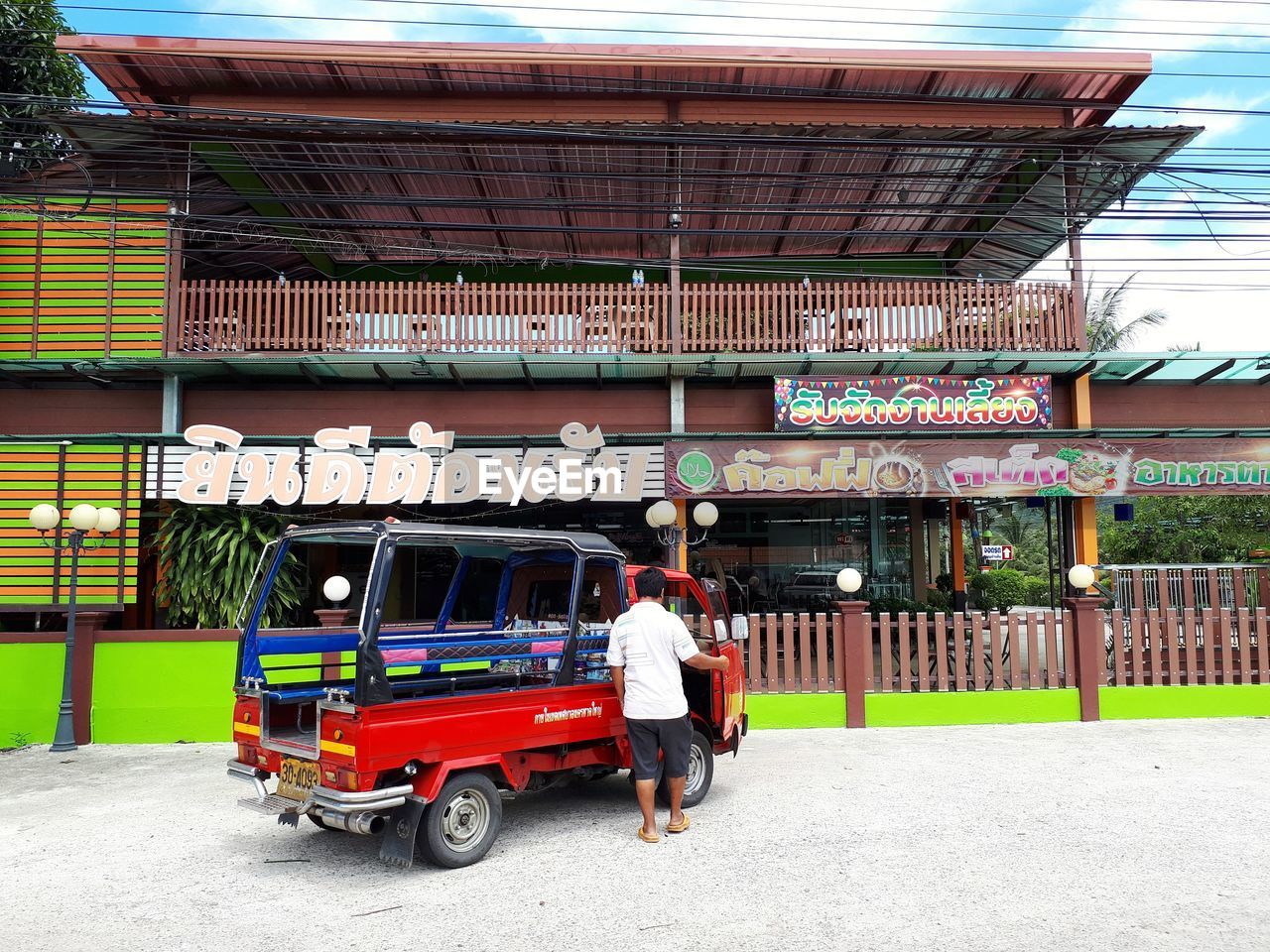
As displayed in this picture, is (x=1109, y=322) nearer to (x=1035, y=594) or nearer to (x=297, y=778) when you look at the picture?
(x=1035, y=594)

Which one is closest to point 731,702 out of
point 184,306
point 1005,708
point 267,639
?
point 267,639

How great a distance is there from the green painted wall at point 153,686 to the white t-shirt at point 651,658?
17.9 ft

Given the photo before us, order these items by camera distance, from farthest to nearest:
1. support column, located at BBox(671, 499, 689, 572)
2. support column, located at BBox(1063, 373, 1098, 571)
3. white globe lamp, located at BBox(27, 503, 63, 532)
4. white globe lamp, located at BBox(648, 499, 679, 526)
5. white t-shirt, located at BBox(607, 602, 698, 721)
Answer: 1. support column, located at BBox(1063, 373, 1098, 571)
2. support column, located at BBox(671, 499, 689, 572)
3. white globe lamp, located at BBox(648, 499, 679, 526)
4. white globe lamp, located at BBox(27, 503, 63, 532)
5. white t-shirt, located at BBox(607, 602, 698, 721)

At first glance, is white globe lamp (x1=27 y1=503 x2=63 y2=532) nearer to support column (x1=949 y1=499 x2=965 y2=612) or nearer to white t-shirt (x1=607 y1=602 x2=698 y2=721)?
white t-shirt (x1=607 y1=602 x2=698 y2=721)

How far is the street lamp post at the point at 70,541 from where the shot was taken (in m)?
8.77

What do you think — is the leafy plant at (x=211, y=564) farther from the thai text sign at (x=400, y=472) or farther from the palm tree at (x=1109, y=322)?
the palm tree at (x=1109, y=322)

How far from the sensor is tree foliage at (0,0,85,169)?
12.5 metres

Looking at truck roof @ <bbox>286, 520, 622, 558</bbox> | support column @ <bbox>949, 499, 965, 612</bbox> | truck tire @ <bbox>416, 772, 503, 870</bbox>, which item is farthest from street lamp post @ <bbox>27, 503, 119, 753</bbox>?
support column @ <bbox>949, 499, 965, 612</bbox>

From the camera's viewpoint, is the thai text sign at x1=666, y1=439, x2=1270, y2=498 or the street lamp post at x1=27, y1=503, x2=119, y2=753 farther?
the thai text sign at x1=666, y1=439, x2=1270, y2=498

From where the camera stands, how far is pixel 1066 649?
9.56m

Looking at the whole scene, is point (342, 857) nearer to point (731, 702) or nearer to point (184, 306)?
point (731, 702)

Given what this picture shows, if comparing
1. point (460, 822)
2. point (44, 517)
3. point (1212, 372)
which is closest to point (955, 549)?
point (1212, 372)

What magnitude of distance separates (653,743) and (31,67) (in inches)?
568

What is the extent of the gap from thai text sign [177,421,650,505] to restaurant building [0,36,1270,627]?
3.1 inches
